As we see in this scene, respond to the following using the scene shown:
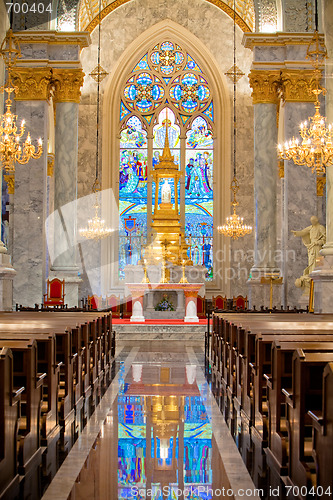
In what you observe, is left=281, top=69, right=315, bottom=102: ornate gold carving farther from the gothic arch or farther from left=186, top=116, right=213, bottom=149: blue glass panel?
left=186, top=116, right=213, bottom=149: blue glass panel

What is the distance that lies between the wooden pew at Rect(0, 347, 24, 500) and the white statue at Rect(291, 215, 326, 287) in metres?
11.9

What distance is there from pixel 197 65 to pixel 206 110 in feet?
5.72

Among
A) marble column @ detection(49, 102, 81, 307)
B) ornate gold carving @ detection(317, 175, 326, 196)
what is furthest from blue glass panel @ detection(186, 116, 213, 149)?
ornate gold carving @ detection(317, 175, 326, 196)

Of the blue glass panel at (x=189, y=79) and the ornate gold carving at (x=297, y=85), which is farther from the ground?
the blue glass panel at (x=189, y=79)

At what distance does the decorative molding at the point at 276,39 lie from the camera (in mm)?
16688

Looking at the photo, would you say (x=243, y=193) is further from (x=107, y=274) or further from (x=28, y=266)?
(x=28, y=266)

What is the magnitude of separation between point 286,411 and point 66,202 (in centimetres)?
1370

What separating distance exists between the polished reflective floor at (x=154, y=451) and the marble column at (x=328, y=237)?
4.78 metres

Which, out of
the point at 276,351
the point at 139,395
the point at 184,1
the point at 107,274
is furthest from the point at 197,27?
the point at 276,351

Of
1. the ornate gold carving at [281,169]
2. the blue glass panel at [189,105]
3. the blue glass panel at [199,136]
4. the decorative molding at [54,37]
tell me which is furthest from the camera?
the blue glass panel at [189,105]

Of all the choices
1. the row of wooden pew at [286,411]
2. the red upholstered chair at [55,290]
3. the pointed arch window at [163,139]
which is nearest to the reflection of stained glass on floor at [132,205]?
the pointed arch window at [163,139]

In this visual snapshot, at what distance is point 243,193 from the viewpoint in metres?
22.8

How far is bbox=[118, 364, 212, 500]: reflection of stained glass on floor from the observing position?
13.8 feet

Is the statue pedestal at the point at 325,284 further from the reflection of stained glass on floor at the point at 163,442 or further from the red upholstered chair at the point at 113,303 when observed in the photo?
the red upholstered chair at the point at 113,303
